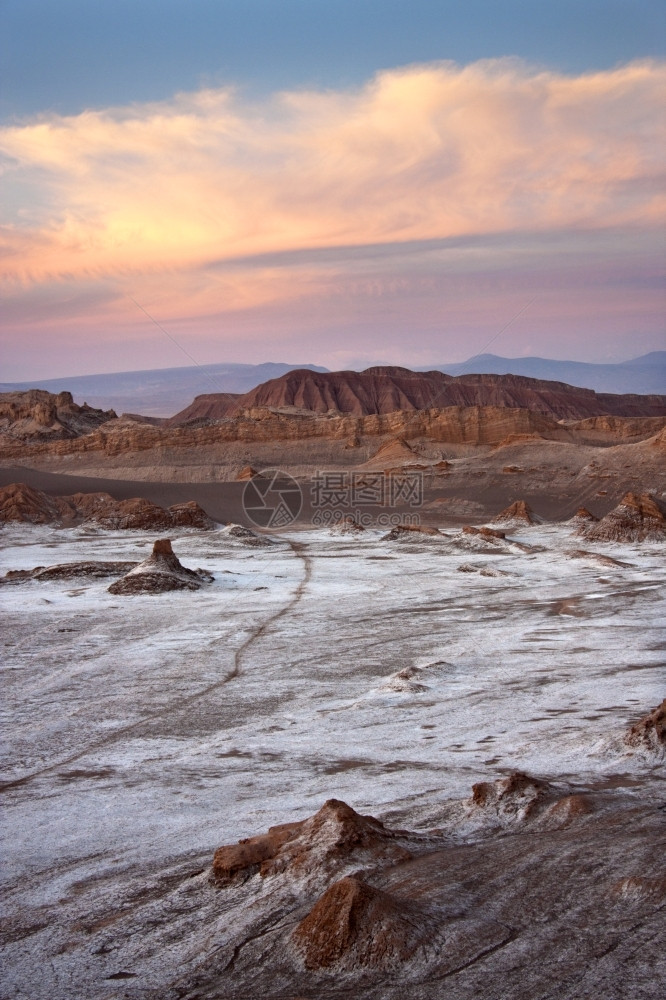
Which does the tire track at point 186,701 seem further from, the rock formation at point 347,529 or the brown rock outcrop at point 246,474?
the brown rock outcrop at point 246,474

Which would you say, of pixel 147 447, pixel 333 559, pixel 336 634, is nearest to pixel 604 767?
pixel 336 634

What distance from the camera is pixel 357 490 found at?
1563 inches

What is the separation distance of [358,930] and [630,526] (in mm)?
22306

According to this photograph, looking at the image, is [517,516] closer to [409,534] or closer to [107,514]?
[409,534]

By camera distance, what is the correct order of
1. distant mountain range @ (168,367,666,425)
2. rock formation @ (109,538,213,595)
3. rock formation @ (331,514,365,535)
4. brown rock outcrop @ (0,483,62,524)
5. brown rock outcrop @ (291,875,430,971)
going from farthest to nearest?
distant mountain range @ (168,367,666,425) < brown rock outcrop @ (0,483,62,524) < rock formation @ (331,514,365,535) < rock formation @ (109,538,213,595) < brown rock outcrop @ (291,875,430,971)

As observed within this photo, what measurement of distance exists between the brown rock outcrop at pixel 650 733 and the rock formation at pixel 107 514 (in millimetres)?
24248

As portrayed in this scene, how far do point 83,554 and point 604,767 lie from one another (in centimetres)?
1909

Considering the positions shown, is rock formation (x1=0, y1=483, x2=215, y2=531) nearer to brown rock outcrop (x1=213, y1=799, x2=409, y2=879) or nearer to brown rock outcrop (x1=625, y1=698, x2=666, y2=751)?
brown rock outcrop (x1=625, y1=698, x2=666, y2=751)

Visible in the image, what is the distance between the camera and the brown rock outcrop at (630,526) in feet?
79.1

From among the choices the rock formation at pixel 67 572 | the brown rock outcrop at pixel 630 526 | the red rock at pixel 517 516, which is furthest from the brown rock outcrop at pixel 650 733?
the red rock at pixel 517 516

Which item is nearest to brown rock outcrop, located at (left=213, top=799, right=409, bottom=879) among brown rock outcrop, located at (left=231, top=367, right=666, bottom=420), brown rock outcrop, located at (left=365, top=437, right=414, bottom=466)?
brown rock outcrop, located at (left=365, top=437, right=414, bottom=466)

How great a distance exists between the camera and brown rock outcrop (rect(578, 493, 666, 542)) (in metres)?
24.1

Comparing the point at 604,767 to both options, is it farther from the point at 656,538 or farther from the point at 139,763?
the point at 656,538

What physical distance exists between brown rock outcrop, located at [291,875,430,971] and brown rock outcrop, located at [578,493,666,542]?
21527 millimetres
